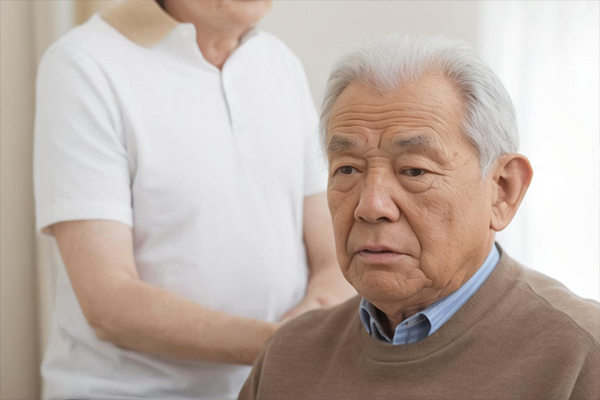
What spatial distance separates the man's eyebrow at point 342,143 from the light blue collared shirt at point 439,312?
0.31 metres

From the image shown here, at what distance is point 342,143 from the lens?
1389mm

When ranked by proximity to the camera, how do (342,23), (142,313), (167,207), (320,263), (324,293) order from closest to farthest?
(142,313) → (167,207) → (324,293) → (320,263) → (342,23)

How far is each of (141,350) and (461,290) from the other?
81 centimetres

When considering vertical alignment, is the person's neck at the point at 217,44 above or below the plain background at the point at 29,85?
above

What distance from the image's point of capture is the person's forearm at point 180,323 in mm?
1769

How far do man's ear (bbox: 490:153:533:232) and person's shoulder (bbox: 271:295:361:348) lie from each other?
14.0 inches

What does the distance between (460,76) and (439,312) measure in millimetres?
401

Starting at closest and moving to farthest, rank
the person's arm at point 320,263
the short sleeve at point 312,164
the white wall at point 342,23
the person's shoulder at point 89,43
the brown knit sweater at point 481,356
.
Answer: the brown knit sweater at point 481,356, the person's shoulder at point 89,43, the person's arm at point 320,263, the short sleeve at point 312,164, the white wall at point 342,23

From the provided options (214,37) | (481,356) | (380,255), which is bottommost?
(481,356)

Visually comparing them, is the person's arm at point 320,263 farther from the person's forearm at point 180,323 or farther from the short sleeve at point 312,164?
the person's forearm at point 180,323

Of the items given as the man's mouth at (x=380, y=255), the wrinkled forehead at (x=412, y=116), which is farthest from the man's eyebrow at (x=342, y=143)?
the man's mouth at (x=380, y=255)

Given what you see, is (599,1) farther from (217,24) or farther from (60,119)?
(60,119)

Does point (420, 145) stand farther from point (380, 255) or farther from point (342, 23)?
point (342, 23)

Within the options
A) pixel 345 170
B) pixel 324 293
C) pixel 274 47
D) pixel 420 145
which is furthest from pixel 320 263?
pixel 420 145
